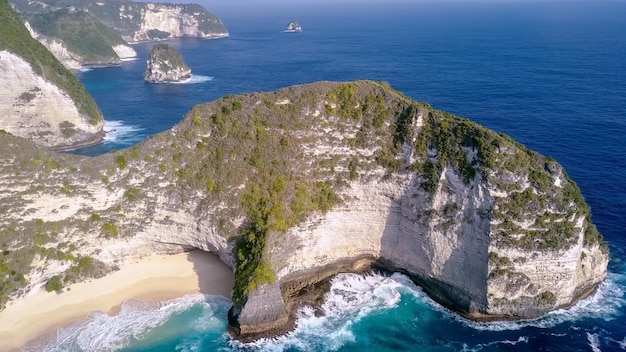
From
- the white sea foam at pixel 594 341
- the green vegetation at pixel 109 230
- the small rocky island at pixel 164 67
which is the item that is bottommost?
the white sea foam at pixel 594 341

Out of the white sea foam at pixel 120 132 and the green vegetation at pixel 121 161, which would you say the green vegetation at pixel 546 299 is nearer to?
the green vegetation at pixel 121 161

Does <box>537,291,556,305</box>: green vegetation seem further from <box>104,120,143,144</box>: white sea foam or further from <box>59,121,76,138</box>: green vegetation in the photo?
<box>59,121,76,138</box>: green vegetation

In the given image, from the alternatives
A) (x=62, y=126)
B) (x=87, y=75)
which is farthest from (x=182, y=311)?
(x=87, y=75)

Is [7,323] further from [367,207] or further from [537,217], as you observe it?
[537,217]

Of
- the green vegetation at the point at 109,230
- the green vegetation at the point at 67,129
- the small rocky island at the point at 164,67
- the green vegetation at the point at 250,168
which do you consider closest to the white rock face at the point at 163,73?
the small rocky island at the point at 164,67

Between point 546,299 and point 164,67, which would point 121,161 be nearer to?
point 546,299

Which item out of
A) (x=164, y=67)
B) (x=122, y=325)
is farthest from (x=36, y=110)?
(x=122, y=325)

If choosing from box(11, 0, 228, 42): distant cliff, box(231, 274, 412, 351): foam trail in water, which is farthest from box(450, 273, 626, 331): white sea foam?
box(11, 0, 228, 42): distant cliff
